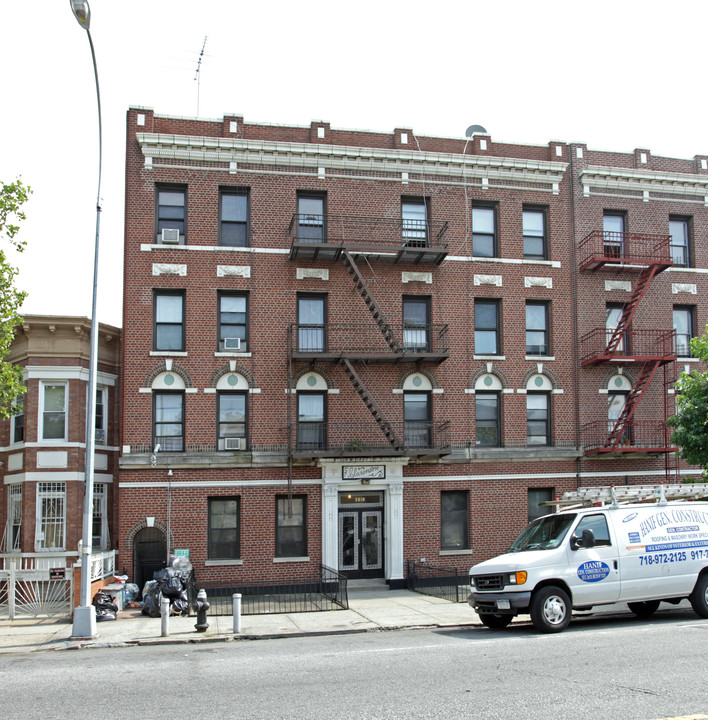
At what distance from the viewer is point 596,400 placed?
25344 mm

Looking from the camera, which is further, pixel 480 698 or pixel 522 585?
pixel 522 585

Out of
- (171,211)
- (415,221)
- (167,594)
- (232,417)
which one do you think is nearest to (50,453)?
(232,417)

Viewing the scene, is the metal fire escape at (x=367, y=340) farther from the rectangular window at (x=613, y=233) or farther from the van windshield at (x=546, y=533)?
the van windshield at (x=546, y=533)

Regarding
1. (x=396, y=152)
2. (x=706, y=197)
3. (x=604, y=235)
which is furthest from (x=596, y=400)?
→ (x=396, y=152)

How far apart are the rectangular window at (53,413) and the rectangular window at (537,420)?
14101 mm

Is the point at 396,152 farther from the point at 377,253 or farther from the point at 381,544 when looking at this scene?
the point at 381,544

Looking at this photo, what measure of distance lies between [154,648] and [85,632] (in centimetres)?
200

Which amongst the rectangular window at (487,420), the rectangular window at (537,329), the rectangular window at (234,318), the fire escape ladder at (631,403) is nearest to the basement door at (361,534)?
the rectangular window at (487,420)

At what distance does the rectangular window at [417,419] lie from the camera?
2405 cm

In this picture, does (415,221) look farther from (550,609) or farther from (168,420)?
(550,609)

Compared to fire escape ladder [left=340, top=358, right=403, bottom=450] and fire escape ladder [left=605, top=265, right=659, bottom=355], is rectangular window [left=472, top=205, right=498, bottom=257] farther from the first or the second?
fire escape ladder [left=340, top=358, right=403, bottom=450]

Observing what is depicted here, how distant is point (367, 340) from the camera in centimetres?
2389

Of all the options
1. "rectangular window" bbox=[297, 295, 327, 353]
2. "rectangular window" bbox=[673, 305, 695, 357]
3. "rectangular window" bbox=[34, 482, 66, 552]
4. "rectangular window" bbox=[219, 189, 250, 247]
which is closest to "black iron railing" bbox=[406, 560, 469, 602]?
"rectangular window" bbox=[297, 295, 327, 353]

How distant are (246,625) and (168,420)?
7868 mm
